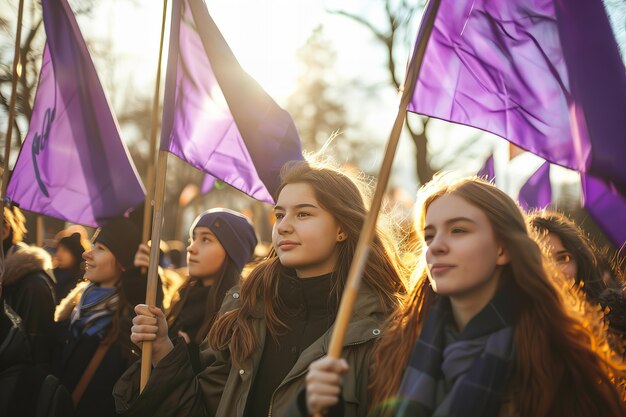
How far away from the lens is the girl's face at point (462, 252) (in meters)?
2.79

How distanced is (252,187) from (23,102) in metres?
6.15

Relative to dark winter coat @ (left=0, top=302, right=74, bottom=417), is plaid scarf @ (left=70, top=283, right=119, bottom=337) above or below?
above

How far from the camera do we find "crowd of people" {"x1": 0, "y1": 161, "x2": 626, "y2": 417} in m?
2.73

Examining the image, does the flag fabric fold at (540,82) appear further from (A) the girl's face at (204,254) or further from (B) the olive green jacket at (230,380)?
(A) the girl's face at (204,254)

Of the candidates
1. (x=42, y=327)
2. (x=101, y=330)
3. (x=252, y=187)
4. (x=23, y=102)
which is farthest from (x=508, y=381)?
(x=23, y=102)

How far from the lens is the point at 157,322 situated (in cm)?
370

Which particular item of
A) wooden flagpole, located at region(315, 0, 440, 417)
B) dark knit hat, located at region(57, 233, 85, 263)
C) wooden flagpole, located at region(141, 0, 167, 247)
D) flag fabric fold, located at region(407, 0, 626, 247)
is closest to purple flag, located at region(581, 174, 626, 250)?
flag fabric fold, located at region(407, 0, 626, 247)

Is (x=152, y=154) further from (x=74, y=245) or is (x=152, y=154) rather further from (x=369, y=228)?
(x=74, y=245)

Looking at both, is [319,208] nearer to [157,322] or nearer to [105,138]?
[157,322]

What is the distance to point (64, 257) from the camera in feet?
21.4

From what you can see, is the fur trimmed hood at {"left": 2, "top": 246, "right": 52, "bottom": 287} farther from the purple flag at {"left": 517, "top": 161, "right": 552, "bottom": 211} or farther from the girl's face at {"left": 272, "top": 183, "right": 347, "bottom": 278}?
the purple flag at {"left": 517, "top": 161, "right": 552, "bottom": 211}

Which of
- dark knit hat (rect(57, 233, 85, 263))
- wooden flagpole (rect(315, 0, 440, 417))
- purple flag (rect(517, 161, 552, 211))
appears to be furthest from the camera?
dark knit hat (rect(57, 233, 85, 263))

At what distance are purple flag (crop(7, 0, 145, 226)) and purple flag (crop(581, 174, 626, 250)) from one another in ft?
9.38

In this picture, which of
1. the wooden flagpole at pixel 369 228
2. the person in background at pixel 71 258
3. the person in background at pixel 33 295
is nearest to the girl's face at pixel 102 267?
the person in background at pixel 33 295
